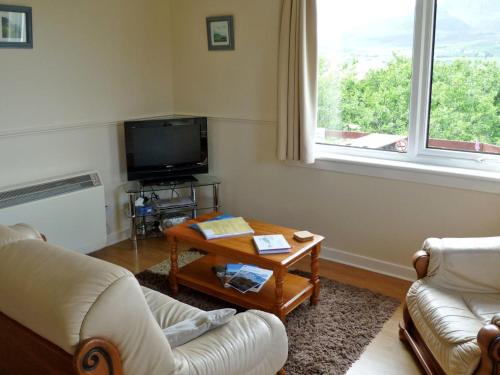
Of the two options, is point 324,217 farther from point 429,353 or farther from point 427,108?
point 429,353

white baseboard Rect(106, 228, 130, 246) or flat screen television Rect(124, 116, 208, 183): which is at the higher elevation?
flat screen television Rect(124, 116, 208, 183)

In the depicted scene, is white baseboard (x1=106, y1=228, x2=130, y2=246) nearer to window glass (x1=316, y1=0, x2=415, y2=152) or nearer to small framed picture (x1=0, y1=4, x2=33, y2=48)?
small framed picture (x1=0, y1=4, x2=33, y2=48)

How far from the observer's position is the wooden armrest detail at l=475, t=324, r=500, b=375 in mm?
1882

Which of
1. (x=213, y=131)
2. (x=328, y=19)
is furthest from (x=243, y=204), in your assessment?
(x=328, y=19)

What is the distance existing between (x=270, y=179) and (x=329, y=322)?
4.86 feet

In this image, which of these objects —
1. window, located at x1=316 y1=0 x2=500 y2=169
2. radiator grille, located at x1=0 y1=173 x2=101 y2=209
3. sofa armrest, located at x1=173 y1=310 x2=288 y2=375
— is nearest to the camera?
sofa armrest, located at x1=173 y1=310 x2=288 y2=375

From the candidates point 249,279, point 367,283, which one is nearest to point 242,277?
point 249,279

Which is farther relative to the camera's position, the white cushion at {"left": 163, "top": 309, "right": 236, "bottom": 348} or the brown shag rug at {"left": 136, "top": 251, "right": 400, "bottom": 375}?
the brown shag rug at {"left": 136, "top": 251, "right": 400, "bottom": 375}

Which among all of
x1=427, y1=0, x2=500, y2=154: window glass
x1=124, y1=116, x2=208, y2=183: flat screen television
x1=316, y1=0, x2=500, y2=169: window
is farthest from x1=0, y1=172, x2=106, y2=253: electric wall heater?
x1=427, y1=0, x2=500, y2=154: window glass

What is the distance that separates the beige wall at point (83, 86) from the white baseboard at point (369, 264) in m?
1.78

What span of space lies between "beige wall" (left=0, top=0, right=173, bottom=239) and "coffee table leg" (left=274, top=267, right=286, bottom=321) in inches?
76.1

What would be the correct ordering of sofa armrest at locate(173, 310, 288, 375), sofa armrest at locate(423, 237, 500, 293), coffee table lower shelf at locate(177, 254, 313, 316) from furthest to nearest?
coffee table lower shelf at locate(177, 254, 313, 316) < sofa armrest at locate(423, 237, 500, 293) < sofa armrest at locate(173, 310, 288, 375)

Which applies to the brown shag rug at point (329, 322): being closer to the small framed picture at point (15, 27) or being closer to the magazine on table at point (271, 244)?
the magazine on table at point (271, 244)

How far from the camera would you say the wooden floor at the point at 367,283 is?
2613 mm
